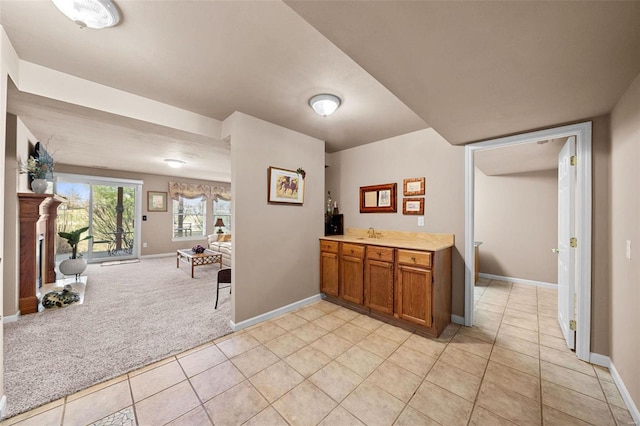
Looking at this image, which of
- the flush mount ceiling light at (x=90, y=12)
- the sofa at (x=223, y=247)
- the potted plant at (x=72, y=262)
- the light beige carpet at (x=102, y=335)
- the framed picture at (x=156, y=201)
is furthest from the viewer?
the framed picture at (x=156, y=201)

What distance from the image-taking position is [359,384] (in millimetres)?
1852

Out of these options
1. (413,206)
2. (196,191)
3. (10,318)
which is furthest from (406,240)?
(196,191)

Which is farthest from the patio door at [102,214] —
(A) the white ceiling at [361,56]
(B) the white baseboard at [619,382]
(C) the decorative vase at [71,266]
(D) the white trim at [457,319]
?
(B) the white baseboard at [619,382]

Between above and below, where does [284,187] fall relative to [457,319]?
above

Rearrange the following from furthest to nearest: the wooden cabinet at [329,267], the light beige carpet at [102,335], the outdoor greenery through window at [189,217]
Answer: the outdoor greenery through window at [189,217]
the wooden cabinet at [329,267]
the light beige carpet at [102,335]

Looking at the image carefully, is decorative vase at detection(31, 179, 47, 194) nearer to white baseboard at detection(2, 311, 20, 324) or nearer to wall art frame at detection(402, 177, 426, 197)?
white baseboard at detection(2, 311, 20, 324)

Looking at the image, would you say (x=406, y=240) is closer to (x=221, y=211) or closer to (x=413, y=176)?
(x=413, y=176)

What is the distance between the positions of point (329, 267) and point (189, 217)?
6.07m

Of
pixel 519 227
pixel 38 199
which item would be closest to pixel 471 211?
pixel 519 227

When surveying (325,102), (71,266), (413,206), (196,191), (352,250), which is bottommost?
(71,266)

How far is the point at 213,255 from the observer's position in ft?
17.3

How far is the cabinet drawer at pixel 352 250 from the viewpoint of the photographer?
10.2 ft

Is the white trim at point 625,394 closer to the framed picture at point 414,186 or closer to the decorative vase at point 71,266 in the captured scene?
the framed picture at point 414,186

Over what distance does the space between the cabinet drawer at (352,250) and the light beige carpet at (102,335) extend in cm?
167
